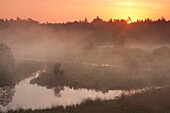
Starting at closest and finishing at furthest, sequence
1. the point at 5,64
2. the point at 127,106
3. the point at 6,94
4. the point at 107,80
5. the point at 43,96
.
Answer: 1. the point at 127,106
2. the point at 43,96
3. the point at 6,94
4. the point at 107,80
5. the point at 5,64

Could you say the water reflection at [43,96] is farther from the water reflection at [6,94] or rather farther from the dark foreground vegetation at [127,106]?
the dark foreground vegetation at [127,106]

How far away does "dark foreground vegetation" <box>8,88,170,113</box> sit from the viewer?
31547 millimetres

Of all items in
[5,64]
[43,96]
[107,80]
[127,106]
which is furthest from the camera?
[5,64]

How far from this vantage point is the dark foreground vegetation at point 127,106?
3155 centimetres

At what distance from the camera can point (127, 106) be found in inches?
1283

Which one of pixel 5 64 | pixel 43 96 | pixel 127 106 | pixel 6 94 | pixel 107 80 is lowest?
pixel 43 96

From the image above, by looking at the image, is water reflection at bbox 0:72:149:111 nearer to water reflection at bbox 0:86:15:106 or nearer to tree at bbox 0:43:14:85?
water reflection at bbox 0:86:15:106

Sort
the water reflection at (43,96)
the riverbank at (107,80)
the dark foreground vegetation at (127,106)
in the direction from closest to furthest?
the dark foreground vegetation at (127,106), the water reflection at (43,96), the riverbank at (107,80)

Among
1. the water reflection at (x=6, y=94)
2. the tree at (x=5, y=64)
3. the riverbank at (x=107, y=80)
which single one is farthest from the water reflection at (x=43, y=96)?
the tree at (x=5, y=64)

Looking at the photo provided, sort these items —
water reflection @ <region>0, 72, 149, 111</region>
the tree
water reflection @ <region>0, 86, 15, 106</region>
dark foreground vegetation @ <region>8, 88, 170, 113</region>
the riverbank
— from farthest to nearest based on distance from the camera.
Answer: the tree → the riverbank → water reflection @ <region>0, 86, 15, 106</region> → water reflection @ <region>0, 72, 149, 111</region> → dark foreground vegetation @ <region>8, 88, 170, 113</region>

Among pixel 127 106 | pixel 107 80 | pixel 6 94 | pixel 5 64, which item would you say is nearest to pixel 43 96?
pixel 6 94

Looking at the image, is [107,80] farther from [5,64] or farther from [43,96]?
[5,64]

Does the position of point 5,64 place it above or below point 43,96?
above

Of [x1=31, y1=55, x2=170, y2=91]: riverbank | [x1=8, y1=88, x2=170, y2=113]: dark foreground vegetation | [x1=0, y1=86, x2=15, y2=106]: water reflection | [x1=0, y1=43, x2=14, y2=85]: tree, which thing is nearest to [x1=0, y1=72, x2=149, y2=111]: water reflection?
[x1=0, y1=86, x2=15, y2=106]: water reflection
